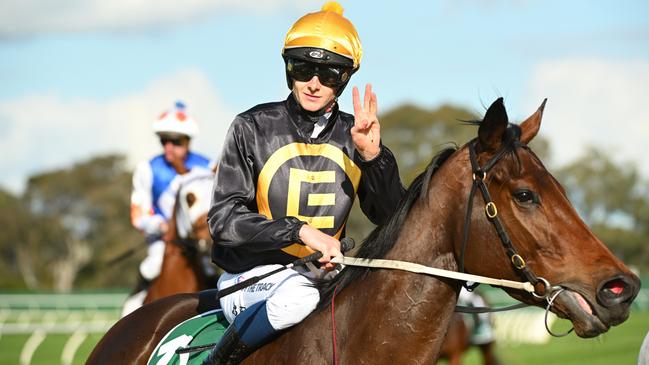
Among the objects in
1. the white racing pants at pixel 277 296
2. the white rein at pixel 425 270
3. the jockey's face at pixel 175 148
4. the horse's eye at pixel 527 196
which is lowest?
the jockey's face at pixel 175 148

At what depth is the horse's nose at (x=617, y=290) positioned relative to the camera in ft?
11.8

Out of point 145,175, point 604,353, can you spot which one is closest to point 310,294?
point 145,175

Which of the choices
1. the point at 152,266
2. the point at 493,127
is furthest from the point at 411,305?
the point at 152,266

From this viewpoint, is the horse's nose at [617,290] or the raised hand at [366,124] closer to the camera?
the horse's nose at [617,290]

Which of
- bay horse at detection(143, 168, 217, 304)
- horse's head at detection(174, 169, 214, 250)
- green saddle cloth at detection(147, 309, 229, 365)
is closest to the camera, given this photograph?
green saddle cloth at detection(147, 309, 229, 365)

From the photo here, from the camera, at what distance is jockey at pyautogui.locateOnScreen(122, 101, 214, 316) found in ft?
32.5

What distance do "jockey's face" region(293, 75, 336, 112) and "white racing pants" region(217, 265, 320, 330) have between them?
2.60ft

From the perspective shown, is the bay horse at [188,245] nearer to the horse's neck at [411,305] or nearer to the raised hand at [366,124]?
the raised hand at [366,124]

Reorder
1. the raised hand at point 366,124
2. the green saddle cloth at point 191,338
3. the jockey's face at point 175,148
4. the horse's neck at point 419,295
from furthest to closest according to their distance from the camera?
the jockey's face at point 175,148, the green saddle cloth at point 191,338, the raised hand at point 366,124, the horse's neck at point 419,295

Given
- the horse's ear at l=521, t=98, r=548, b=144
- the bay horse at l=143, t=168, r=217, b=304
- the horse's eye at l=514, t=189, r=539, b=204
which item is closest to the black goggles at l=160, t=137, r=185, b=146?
the bay horse at l=143, t=168, r=217, b=304

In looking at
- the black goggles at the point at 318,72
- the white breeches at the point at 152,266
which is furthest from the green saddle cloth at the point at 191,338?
the white breeches at the point at 152,266

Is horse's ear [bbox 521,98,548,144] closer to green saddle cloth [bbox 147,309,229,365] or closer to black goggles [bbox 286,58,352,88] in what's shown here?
black goggles [bbox 286,58,352,88]

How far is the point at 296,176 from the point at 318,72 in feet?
1.74

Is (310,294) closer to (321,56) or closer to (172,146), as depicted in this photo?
(321,56)
